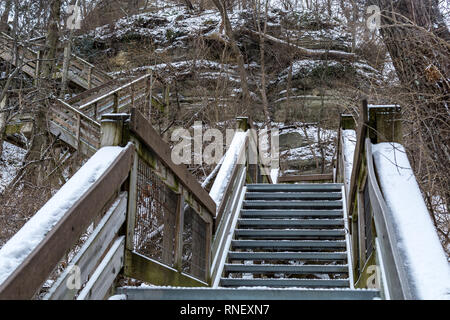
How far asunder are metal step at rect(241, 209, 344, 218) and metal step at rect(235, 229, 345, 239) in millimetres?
436

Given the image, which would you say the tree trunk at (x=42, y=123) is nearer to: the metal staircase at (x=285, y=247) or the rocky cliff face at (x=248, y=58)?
the metal staircase at (x=285, y=247)

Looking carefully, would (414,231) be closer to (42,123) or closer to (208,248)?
(208,248)

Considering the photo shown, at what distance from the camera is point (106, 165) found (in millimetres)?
2549

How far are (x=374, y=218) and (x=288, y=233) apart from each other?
10.2 ft

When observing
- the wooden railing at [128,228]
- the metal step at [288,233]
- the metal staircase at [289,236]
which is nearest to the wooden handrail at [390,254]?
the wooden railing at [128,228]

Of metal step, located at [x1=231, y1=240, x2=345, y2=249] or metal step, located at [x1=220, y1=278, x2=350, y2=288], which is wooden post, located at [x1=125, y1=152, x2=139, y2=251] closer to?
metal step, located at [x1=220, y1=278, x2=350, y2=288]

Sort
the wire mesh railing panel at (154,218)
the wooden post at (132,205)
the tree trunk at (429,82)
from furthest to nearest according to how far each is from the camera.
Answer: the tree trunk at (429,82), the wire mesh railing panel at (154,218), the wooden post at (132,205)

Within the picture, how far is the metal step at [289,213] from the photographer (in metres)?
6.44

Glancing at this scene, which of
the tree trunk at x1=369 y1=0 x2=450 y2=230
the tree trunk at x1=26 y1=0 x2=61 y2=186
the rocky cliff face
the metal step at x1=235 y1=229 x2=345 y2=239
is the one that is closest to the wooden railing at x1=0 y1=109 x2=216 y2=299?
the metal step at x1=235 y1=229 x2=345 y2=239

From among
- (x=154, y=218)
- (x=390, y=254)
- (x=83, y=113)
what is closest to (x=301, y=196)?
(x=154, y=218)

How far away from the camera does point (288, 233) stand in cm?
587

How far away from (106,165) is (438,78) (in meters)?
3.44

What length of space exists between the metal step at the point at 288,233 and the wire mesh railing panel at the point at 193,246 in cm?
171
